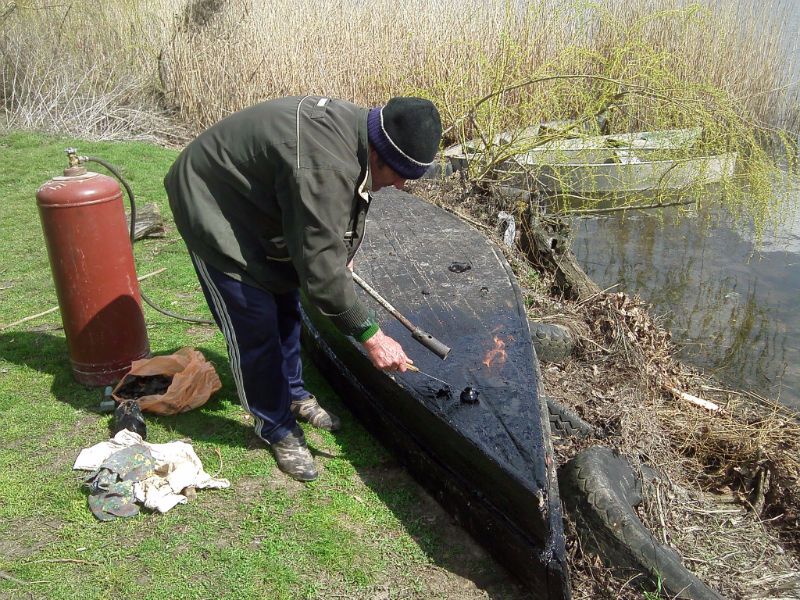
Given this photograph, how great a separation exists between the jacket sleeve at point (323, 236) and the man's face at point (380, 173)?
145 millimetres

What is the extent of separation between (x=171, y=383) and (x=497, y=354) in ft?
6.08

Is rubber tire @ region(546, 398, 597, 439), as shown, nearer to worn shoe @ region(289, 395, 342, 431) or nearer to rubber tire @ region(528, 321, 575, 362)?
rubber tire @ region(528, 321, 575, 362)

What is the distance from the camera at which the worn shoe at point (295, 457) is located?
132 inches

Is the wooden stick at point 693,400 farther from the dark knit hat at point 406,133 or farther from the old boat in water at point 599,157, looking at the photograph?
the dark knit hat at point 406,133

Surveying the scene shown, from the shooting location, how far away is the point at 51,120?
11.5m

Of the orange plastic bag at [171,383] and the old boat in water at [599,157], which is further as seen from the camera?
the old boat in water at [599,157]

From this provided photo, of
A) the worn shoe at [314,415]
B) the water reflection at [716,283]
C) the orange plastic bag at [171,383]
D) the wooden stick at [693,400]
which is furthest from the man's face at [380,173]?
the water reflection at [716,283]

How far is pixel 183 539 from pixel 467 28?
9.14 m

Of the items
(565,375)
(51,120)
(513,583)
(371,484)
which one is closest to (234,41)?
(51,120)

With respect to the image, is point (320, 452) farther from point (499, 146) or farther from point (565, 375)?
point (499, 146)

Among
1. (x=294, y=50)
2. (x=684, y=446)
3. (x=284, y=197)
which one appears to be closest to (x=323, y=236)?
(x=284, y=197)

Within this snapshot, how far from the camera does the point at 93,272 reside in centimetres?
390

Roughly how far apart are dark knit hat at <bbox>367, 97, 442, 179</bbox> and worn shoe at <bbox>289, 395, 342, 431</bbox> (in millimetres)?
1615

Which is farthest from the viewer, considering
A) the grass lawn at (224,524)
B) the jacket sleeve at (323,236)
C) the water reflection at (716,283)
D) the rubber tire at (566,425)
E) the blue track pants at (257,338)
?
the water reflection at (716,283)
